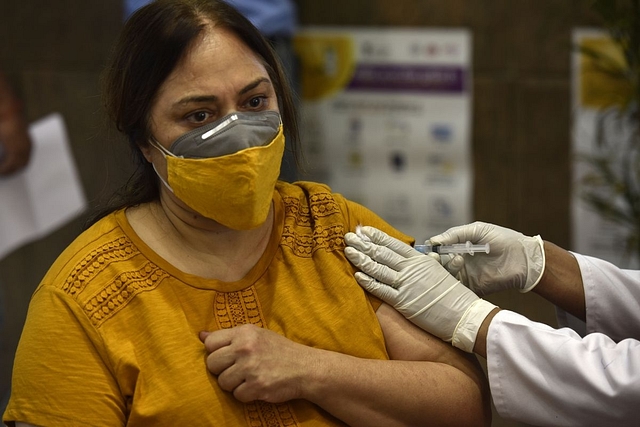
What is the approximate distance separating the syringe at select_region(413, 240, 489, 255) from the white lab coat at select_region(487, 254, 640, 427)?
0.17 m

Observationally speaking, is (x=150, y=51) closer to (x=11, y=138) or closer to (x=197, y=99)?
(x=197, y=99)

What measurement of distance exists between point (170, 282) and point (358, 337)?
0.41 metres

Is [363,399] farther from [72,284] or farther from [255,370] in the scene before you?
[72,284]

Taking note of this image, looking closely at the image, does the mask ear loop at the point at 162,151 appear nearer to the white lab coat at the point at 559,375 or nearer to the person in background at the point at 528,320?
the person in background at the point at 528,320

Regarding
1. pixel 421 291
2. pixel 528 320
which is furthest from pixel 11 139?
pixel 528 320

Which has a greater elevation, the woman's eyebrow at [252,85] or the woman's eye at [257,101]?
the woman's eyebrow at [252,85]

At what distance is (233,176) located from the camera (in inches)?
64.8

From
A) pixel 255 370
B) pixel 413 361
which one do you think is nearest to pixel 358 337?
pixel 413 361

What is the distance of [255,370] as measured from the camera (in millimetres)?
1605

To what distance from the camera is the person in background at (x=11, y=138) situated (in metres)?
3.85

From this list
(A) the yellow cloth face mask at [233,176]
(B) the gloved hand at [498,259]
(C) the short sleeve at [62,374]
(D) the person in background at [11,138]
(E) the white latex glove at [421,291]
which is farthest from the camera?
(D) the person in background at [11,138]

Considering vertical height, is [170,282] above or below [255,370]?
above

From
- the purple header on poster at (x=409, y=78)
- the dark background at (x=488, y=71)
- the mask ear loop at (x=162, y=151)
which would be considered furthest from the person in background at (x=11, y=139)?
the mask ear loop at (x=162, y=151)

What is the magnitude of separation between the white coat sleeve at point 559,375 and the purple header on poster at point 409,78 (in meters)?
2.02
